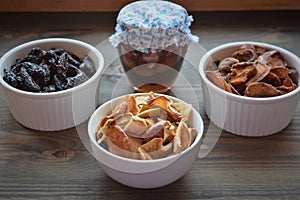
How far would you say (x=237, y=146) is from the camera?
83cm

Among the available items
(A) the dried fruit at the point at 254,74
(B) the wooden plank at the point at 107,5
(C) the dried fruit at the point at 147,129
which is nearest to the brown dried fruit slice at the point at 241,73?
(A) the dried fruit at the point at 254,74

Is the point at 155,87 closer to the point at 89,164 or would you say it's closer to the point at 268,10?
the point at 89,164

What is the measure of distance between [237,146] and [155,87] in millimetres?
191

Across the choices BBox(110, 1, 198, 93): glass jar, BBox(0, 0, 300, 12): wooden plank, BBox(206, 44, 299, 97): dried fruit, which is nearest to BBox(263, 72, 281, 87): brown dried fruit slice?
BBox(206, 44, 299, 97): dried fruit

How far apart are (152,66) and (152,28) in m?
0.07

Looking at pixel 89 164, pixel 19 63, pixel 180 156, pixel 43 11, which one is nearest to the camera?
pixel 180 156

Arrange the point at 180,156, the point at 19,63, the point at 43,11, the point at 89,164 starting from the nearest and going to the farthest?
the point at 180,156
the point at 89,164
the point at 19,63
the point at 43,11

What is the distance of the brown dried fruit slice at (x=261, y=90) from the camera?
0.82 m

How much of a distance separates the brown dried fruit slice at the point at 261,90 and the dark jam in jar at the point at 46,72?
280 millimetres

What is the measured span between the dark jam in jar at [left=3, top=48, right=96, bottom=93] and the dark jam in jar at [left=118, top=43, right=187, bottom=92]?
0.07 metres

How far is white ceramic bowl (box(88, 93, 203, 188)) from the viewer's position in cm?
69

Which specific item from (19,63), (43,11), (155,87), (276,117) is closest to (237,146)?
(276,117)

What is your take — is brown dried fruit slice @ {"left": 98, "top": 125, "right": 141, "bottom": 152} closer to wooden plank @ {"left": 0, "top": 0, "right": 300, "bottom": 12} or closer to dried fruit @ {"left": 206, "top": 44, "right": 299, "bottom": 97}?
dried fruit @ {"left": 206, "top": 44, "right": 299, "bottom": 97}

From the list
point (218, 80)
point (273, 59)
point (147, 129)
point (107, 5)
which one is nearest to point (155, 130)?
point (147, 129)
